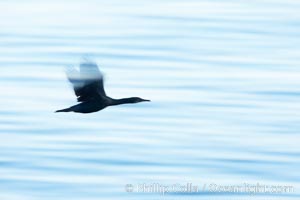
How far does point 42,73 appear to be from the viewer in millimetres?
24297

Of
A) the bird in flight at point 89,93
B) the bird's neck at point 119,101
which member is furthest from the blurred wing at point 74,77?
the bird's neck at point 119,101

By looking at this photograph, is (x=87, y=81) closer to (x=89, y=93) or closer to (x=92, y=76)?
(x=92, y=76)

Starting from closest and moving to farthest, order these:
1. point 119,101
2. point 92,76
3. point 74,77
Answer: point 74,77
point 92,76
point 119,101

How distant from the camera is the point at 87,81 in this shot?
1591 cm

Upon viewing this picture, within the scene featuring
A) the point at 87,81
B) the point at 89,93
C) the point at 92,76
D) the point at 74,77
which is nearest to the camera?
the point at 74,77

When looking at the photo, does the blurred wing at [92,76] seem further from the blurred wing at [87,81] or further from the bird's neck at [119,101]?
the bird's neck at [119,101]

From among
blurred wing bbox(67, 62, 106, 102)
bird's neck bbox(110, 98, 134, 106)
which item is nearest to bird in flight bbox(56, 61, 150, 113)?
blurred wing bbox(67, 62, 106, 102)

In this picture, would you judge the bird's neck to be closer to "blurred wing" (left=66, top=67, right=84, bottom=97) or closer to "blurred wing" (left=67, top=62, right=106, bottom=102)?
"blurred wing" (left=67, top=62, right=106, bottom=102)

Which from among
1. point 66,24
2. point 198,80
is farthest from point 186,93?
point 66,24

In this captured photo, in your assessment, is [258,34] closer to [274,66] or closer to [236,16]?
[236,16]

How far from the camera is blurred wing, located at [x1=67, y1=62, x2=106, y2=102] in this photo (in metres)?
15.4

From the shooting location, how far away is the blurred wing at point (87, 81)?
15445 mm

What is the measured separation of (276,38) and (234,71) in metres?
4.57

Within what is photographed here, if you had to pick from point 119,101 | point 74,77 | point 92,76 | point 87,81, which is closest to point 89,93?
point 87,81
